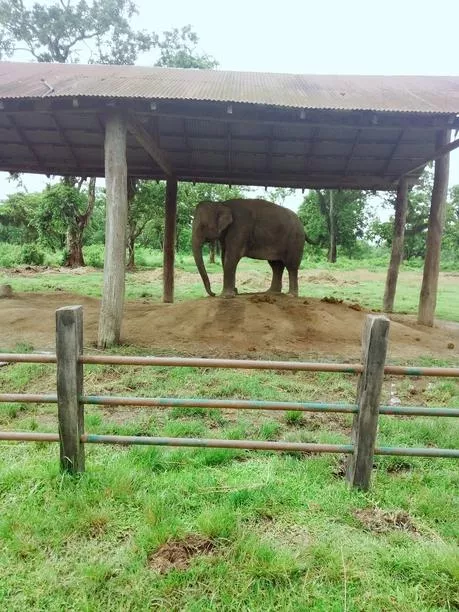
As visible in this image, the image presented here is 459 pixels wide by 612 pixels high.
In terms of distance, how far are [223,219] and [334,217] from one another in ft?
80.1

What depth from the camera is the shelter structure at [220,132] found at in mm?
6188

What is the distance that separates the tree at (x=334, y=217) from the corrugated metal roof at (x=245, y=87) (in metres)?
22.6

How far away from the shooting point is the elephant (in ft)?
31.0

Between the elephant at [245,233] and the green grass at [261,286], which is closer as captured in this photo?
the elephant at [245,233]

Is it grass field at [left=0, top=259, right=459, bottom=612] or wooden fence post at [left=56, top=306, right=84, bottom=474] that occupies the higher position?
wooden fence post at [left=56, top=306, right=84, bottom=474]

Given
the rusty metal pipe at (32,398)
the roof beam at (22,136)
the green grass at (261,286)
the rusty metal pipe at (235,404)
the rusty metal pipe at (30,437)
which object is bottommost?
the green grass at (261,286)

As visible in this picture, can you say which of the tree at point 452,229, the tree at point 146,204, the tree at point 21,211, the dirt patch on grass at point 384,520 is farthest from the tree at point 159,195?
the tree at point 452,229

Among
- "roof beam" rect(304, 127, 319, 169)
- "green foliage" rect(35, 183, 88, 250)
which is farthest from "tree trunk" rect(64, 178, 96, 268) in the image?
"roof beam" rect(304, 127, 319, 169)

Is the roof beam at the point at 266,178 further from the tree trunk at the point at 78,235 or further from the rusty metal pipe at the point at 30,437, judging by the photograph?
the rusty metal pipe at the point at 30,437

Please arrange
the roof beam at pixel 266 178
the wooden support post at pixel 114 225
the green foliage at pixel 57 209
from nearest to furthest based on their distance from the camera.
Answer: the wooden support post at pixel 114 225
the roof beam at pixel 266 178
the green foliage at pixel 57 209

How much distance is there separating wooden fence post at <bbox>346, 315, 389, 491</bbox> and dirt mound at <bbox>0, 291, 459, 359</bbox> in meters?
3.67

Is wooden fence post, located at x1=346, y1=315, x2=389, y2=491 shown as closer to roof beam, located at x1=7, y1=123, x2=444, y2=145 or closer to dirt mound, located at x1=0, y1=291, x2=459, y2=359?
dirt mound, located at x1=0, y1=291, x2=459, y2=359

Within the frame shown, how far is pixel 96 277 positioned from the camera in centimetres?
1734

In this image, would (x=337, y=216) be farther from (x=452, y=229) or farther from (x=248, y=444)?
(x=248, y=444)
